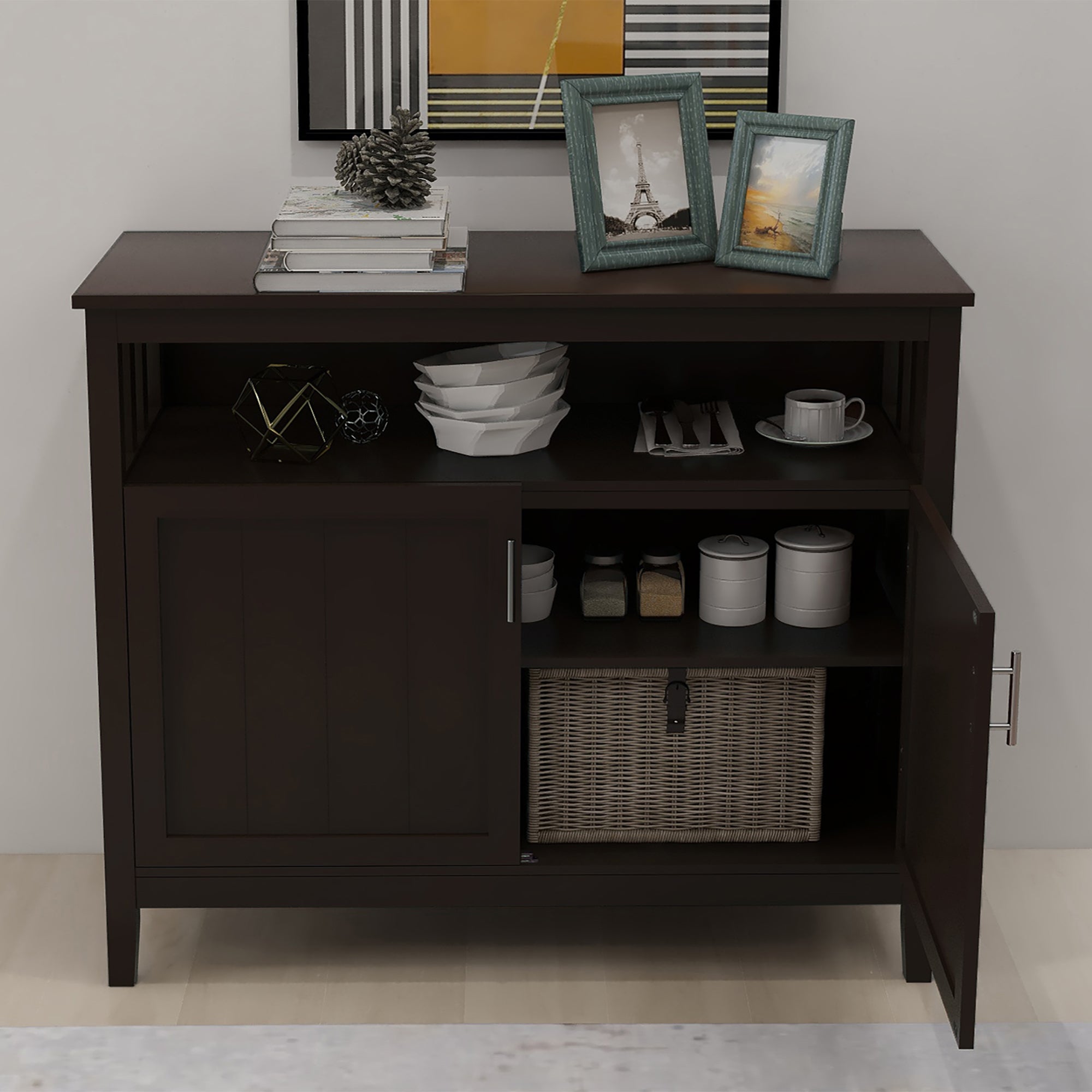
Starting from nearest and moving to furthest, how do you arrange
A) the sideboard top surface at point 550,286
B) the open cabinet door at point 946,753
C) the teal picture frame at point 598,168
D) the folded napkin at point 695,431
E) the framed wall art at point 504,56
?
the open cabinet door at point 946,753 < the sideboard top surface at point 550,286 < the teal picture frame at point 598,168 < the folded napkin at point 695,431 < the framed wall art at point 504,56

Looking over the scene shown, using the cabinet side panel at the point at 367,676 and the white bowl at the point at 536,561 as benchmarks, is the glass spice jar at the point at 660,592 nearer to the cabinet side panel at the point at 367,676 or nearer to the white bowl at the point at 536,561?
the white bowl at the point at 536,561

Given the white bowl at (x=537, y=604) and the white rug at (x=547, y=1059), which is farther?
the white bowl at (x=537, y=604)

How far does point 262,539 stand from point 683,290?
2.25 ft

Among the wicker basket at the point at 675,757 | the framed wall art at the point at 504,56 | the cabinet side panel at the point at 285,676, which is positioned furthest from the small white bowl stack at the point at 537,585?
the framed wall art at the point at 504,56

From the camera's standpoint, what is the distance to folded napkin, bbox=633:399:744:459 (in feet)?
7.95

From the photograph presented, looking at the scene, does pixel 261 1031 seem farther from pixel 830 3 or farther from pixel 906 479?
pixel 830 3

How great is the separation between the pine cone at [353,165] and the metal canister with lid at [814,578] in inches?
31.9

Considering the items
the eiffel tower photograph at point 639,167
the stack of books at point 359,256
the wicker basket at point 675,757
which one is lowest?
the wicker basket at point 675,757

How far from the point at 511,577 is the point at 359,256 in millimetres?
491

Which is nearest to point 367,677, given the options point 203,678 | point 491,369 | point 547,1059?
point 203,678

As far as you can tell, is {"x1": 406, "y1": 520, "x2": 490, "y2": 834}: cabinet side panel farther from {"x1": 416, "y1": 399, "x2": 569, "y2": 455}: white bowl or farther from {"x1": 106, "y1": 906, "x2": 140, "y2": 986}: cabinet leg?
{"x1": 106, "y1": 906, "x2": 140, "y2": 986}: cabinet leg

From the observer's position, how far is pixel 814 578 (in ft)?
8.11

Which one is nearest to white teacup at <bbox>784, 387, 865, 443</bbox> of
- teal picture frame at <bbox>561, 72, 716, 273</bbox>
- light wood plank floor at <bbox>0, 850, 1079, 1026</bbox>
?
teal picture frame at <bbox>561, 72, 716, 273</bbox>

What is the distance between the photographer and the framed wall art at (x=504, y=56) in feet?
8.28
